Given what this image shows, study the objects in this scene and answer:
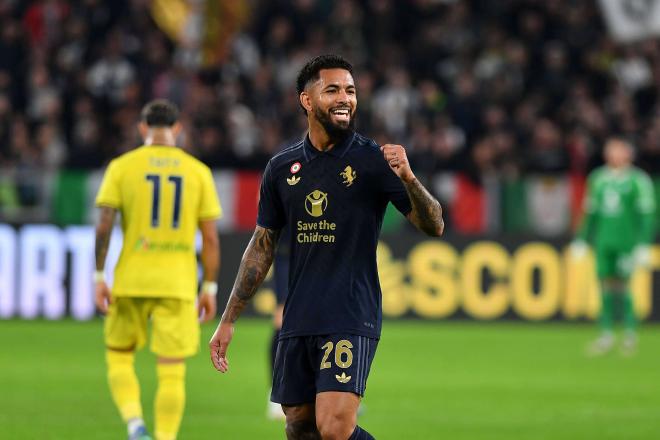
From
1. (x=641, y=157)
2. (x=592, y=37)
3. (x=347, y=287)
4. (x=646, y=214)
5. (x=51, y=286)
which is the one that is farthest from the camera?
(x=592, y=37)

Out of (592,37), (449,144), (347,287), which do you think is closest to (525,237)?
(449,144)

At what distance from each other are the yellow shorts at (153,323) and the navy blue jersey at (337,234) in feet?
7.56

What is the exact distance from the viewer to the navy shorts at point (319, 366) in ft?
20.0

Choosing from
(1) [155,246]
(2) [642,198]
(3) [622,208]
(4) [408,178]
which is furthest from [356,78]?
(4) [408,178]

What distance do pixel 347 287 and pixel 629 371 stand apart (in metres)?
8.70

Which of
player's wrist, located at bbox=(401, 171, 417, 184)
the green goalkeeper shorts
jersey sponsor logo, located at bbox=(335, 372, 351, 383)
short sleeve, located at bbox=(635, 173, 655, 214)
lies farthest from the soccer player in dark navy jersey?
the green goalkeeper shorts

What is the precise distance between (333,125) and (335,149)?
17cm

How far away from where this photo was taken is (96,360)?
47.8 feet

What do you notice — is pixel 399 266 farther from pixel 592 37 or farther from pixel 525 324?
pixel 592 37

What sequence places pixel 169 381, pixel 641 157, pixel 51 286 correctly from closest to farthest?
pixel 169 381
pixel 51 286
pixel 641 157

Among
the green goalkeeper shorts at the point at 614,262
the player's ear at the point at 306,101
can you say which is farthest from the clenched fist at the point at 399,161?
the green goalkeeper shorts at the point at 614,262

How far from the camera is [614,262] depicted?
54.2 ft

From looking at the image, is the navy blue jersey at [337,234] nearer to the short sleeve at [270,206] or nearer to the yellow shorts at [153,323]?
the short sleeve at [270,206]

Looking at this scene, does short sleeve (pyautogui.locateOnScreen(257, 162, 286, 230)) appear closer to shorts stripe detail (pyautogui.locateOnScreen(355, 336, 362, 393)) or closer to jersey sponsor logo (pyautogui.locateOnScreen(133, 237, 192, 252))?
shorts stripe detail (pyautogui.locateOnScreen(355, 336, 362, 393))
